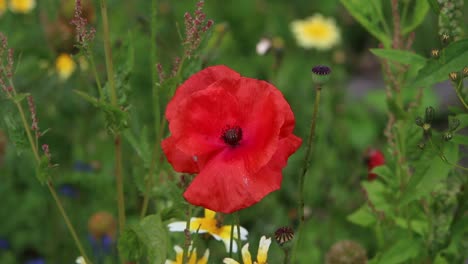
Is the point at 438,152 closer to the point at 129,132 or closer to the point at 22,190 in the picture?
the point at 129,132

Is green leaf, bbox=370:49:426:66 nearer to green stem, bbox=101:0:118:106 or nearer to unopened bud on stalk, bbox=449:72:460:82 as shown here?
unopened bud on stalk, bbox=449:72:460:82

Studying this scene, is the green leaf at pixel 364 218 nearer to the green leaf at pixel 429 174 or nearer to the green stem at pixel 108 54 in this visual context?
the green leaf at pixel 429 174

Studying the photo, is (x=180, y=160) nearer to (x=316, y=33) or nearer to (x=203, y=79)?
(x=203, y=79)

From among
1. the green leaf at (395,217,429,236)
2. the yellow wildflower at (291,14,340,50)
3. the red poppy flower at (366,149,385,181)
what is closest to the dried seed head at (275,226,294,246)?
the green leaf at (395,217,429,236)

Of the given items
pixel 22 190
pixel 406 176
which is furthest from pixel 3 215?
pixel 406 176

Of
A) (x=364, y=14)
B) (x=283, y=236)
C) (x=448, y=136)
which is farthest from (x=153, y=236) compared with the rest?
(x=364, y=14)
